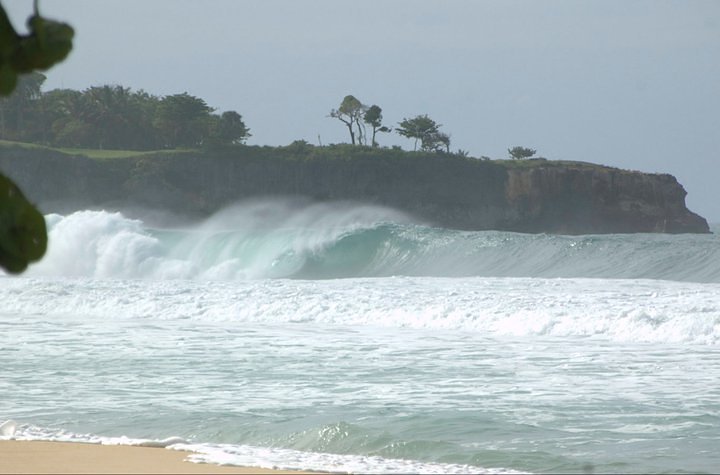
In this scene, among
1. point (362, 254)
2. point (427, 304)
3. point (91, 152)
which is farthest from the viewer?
point (91, 152)

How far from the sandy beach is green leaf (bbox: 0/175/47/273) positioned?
8.83ft

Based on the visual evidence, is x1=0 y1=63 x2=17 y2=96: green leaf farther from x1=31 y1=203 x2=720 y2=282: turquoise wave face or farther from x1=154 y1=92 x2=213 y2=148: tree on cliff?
x1=154 y1=92 x2=213 y2=148: tree on cliff

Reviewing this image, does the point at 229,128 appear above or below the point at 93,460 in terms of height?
above

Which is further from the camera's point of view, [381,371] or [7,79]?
[381,371]

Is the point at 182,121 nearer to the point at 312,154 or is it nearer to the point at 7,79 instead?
the point at 312,154

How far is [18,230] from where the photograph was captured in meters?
2.52

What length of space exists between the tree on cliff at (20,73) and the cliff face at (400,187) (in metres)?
67.2

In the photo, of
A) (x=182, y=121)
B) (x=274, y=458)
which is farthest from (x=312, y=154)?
(x=274, y=458)

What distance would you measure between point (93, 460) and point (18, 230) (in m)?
3.12

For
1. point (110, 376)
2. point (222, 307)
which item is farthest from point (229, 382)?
point (222, 307)

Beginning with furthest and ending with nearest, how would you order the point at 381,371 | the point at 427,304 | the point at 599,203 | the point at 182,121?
the point at 182,121 → the point at 599,203 → the point at 427,304 → the point at 381,371

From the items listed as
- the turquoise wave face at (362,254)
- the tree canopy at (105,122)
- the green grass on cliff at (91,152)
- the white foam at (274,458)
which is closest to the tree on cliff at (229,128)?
the tree canopy at (105,122)

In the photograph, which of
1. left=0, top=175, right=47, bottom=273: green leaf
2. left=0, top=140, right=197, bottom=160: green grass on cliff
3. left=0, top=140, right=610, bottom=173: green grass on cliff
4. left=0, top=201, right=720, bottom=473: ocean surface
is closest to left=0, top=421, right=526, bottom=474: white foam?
left=0, top=201, right=720, bottom=473: ocean surface

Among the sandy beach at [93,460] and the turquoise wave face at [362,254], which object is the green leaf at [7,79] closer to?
the sandy beach at [93,460]
